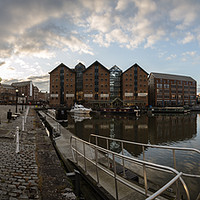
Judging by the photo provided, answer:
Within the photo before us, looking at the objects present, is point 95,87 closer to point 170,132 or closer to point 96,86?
point 96,86

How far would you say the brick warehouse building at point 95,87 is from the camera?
76.8 m

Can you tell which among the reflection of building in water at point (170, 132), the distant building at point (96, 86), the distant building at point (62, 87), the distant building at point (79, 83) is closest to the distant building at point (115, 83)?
the distant building at point (96, 86)

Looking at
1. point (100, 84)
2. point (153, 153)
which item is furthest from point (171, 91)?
point (153, 153)

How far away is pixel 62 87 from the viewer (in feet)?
259

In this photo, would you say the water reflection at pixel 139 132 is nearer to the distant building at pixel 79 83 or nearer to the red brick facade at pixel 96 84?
the red brick facade at pixel 96 84

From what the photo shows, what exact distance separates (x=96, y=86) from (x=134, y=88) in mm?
22330

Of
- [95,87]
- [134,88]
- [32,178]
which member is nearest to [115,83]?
[134,88]

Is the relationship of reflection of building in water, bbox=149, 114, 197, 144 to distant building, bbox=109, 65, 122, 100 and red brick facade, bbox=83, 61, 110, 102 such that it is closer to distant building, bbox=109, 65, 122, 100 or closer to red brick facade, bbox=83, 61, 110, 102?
red brick facade, bbox=83, 61, 110, 102

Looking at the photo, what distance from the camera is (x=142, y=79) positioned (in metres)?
80.2

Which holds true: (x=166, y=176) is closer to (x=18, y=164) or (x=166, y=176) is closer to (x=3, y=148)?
(x=18, y=164)

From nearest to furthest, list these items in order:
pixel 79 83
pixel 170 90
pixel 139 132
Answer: pixel 139 132 < pixel 79 83 < pixel 170 90

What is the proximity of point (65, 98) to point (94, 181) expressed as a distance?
7586 cm

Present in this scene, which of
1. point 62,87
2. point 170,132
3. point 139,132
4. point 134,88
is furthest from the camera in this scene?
point 62,87

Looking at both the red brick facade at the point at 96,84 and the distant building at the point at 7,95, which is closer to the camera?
the red brick facade at the point at 96,84
